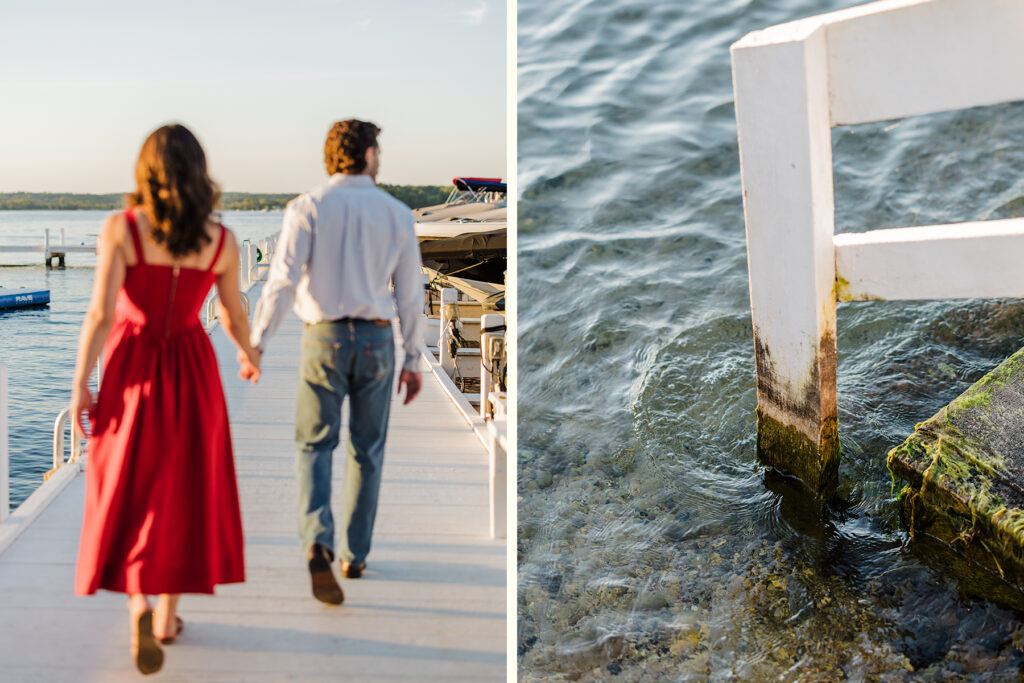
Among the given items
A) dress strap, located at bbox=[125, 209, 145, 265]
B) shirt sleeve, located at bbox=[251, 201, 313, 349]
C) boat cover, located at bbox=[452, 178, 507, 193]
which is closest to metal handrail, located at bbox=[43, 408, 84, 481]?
shirt sleeve, located at bbox=[251, 201, 313, 349]

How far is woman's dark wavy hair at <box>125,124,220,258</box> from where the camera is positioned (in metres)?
2.04

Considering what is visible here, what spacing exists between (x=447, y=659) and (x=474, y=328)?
6121 millimetres

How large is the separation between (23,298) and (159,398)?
5.45 feet

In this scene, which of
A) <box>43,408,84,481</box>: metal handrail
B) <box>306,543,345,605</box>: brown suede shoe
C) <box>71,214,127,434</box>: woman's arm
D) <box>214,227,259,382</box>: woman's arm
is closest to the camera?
<box>71,214,127,434</box>: woman's arm

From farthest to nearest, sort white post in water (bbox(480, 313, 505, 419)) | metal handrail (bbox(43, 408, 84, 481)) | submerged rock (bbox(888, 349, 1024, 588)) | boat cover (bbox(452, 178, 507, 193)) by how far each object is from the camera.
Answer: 1. boat cover (bbox(452, 178, 507, 193))
2. white post in water (bbox(480, 313, 505, 419))
3. metal handrail (bbox(43, 408, 84, 481))
4. submerged rock (bbox(888, 349, 1024, 588))

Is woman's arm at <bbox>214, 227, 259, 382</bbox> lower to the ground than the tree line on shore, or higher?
lower

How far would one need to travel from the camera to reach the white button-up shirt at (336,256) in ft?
7.56

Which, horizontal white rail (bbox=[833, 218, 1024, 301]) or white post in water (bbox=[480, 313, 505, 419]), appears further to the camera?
white post in water (bbox=[480, 313, 505, 419])

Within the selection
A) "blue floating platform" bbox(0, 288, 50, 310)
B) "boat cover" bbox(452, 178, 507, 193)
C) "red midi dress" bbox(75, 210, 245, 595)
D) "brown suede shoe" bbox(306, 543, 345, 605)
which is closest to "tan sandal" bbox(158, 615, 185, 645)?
"red midi dress" bbox(75, 210, 245, 595)

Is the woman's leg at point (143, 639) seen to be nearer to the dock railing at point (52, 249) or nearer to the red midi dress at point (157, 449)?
the red midi dress at point (157, 449)

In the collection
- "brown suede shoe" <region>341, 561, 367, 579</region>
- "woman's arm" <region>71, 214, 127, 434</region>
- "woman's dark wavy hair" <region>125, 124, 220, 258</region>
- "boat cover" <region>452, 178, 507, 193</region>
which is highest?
"boat cover" <region>452, 178, 507, 193</region>

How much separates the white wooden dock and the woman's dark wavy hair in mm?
509

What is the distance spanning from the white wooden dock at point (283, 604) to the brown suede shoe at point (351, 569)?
0.03 meters

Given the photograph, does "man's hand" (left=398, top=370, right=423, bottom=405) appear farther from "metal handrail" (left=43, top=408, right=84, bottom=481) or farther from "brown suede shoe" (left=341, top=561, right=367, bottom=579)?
"metal handrail" (left=43, top=408, right=84, bottom=481)
